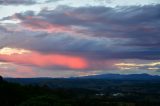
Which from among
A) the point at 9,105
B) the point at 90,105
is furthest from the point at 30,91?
the point at 9,105

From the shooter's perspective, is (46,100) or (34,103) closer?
(34,103)

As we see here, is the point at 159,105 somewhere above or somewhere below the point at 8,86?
below

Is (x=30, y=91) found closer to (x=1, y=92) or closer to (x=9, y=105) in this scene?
(x=1, y=92)

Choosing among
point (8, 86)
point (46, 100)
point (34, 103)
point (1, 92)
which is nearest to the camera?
point (34, 103)

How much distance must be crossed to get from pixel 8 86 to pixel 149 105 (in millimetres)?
74220

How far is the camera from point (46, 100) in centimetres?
11400

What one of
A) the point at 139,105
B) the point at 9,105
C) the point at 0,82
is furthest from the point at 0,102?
the point at 139,105

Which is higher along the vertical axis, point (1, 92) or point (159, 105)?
point (1, 92)

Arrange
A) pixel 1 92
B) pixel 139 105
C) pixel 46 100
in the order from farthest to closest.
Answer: pixel 139 105 → pixel 1 92 → pixel 46 100

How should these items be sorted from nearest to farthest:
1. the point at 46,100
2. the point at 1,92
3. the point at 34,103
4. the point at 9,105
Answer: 1. the point at 34,103
2. the point at 46,100
3. the point at 9,105
4. the point at 1,92

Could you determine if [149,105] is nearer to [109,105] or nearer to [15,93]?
[109,105]

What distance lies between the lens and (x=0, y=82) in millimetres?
167500

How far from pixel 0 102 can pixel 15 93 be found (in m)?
17.4

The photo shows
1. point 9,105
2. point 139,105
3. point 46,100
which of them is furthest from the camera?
point 139,105
